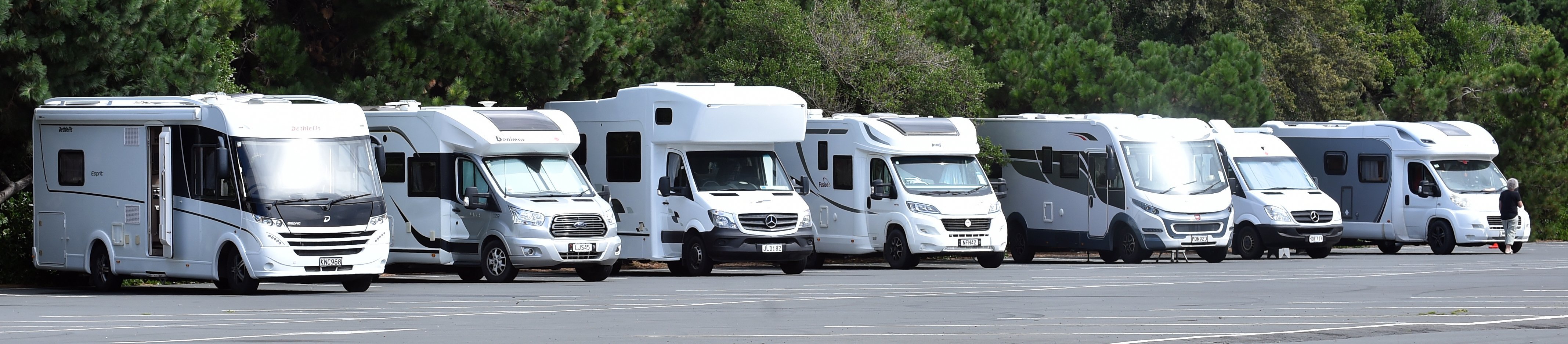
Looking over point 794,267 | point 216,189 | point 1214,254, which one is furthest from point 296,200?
point 1214,254

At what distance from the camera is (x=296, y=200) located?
19016 millimetres

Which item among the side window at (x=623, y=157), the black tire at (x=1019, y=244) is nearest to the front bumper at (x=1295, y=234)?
the black tire at (x=1019, y=244)

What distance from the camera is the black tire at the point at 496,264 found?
22000 millimetres

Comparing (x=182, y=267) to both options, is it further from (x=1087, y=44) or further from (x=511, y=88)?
(x=1087, y=44)

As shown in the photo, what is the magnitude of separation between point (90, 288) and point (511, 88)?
31.2 feet

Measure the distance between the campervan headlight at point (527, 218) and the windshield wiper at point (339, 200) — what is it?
8.05 ft

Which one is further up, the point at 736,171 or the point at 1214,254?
the point at 736,171

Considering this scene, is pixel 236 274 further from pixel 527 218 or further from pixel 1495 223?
pixel 1495 223

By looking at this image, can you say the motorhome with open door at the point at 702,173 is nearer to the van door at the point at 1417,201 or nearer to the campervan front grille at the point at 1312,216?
the campervan front grille at the point at 1312,216

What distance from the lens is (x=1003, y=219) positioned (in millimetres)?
26047

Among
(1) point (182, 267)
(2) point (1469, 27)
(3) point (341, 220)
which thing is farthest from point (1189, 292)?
(2) point (1469, 27)

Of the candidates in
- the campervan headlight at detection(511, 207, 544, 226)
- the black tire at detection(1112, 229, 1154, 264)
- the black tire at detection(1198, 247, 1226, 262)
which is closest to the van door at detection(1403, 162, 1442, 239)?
the black tire at detection(1198, 247, 1226, 262)

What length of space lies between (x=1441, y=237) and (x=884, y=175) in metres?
10.8

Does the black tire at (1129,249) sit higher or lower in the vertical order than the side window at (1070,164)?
lower
